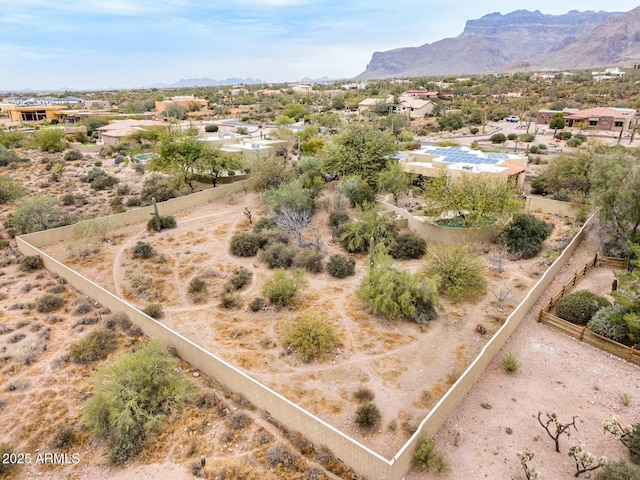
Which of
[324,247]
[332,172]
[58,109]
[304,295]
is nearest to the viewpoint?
[304,295]

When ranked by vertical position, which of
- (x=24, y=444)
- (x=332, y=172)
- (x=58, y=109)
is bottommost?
(x=24, y=444)

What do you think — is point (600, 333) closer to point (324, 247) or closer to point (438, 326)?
point (438, 326)

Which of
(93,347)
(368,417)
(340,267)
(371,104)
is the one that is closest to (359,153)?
(340,267)

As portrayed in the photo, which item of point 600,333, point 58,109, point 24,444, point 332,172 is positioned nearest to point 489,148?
point 332,172

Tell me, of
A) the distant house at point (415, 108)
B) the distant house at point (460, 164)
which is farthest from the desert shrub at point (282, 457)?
A: the distant house at point (415, 108)

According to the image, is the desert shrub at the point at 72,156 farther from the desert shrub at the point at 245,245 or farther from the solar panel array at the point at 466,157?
the solar panel array at the point at 466,157

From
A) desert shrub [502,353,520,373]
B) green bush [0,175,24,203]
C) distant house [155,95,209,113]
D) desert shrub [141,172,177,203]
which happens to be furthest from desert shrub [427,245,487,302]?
distant house [155,95,209,113]

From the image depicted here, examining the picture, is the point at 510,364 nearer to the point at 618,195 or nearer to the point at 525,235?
the point at 525,235
